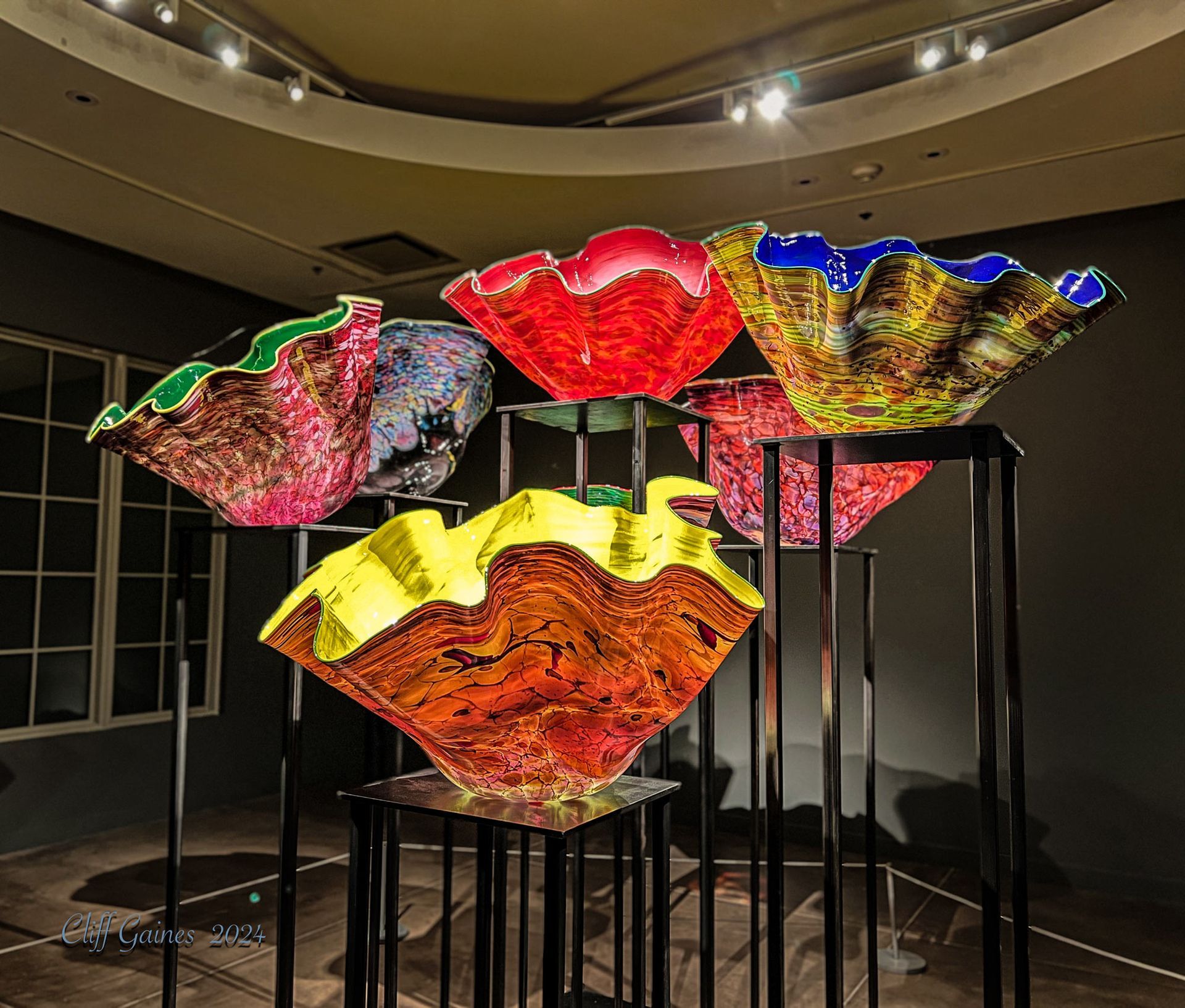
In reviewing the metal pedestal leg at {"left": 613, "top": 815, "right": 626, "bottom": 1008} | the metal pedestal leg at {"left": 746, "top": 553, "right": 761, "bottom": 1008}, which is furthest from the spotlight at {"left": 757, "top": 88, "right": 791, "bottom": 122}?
the metal pedestal leg at {"left": 613, "top": 815, "right": 626, "bottom": 1008}

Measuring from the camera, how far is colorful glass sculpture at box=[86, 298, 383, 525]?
1.50m

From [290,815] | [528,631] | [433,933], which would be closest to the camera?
[528,631]

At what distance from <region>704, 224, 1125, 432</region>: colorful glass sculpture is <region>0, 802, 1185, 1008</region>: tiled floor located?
176 cm

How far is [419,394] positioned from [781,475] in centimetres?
76

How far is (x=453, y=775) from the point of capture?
114 centimetres

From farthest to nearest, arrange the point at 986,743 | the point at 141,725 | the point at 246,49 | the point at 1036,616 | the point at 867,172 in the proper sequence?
the point at 141,725 → the point at 1036,616 → the point at 867,172 → the point at 246,49 → the point at 986,743

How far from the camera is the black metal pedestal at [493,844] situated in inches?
39.0

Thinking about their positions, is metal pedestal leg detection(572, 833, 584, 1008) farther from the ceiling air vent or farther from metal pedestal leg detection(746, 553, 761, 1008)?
the ceiling air vent

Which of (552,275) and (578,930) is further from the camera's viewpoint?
(578,930)

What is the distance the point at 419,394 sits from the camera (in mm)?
1927

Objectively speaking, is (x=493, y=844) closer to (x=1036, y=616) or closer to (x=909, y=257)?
(x=909, y=257)

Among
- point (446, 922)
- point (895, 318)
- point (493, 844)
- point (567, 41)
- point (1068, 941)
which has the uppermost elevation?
point (567, 41)

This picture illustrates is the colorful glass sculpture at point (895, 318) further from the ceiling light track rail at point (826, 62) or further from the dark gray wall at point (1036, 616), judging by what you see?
the dark gray wall at point (1036, 616)

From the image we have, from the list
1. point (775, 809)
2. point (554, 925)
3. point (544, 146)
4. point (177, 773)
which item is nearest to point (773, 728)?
point (775, 809)
